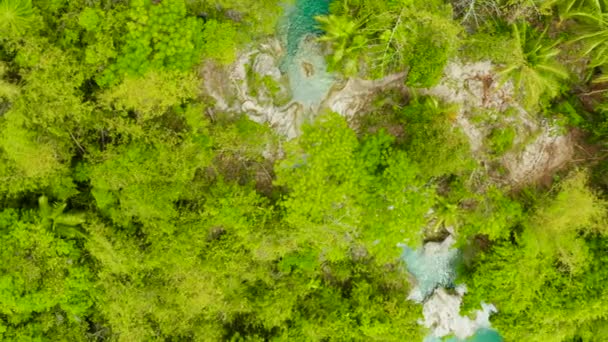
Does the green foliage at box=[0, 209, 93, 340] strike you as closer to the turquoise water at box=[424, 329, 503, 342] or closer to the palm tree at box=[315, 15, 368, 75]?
the palm tree at box=[315, 15, 368, 75]

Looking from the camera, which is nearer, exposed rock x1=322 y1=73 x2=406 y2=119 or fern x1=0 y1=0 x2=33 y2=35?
fern x1=0 y1=0 x2=33 y2=35

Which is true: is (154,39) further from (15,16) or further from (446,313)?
(446,313)

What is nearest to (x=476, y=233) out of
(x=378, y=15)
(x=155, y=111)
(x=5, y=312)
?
(x=378, y=15)

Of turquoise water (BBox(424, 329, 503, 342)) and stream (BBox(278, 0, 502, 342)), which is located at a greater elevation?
stream (BBox(278, 0, 502, 342))

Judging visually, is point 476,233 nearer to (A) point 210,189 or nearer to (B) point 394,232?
(B) point 394,232

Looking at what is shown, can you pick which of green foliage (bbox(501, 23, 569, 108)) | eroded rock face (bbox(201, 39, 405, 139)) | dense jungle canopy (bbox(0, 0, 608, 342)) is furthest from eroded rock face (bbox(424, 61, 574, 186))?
eroded rock face (bbox(201, 39, 405, 139))

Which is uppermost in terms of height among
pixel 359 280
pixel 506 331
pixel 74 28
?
pixel 74 28
